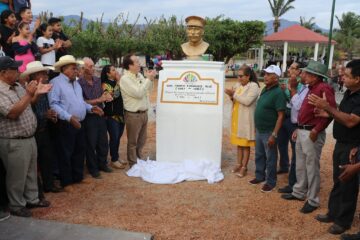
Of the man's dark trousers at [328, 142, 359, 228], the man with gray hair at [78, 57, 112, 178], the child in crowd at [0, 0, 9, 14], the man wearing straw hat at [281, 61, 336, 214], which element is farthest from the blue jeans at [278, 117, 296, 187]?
the child in crowd at [0, 0, 9, 14]

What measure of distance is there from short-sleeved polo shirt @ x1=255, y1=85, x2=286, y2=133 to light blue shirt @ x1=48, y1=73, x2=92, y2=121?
2437 millimetres

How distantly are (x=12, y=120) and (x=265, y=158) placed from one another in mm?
3483

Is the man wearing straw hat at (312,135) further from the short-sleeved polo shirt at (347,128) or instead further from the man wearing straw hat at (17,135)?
the man wearing straw hat at (17,135)

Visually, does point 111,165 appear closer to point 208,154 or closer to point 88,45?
point 208,154

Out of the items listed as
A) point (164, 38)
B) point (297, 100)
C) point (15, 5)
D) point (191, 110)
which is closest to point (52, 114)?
point (191, 110)

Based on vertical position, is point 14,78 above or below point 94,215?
above

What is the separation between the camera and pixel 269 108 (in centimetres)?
507

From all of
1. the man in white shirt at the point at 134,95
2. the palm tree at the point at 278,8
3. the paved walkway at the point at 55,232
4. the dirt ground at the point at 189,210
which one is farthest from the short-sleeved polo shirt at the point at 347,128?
the palm tree at the point at 278,8

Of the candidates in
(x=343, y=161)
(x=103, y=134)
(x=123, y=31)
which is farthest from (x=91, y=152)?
(x=123, y=31)

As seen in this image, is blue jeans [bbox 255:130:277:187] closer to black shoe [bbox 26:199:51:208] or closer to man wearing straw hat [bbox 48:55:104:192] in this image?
man wearing straw hat [bbox 48:55:104:192]

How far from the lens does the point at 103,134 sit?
5.77 metres

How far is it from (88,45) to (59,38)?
60.0 ft

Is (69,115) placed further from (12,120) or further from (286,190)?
(286,190)

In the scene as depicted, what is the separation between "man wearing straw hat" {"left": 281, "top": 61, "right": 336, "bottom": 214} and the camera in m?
4.23
